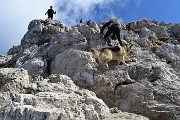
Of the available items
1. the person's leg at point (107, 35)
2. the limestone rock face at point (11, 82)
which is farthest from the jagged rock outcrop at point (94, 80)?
the person's leg at point (107, 35)

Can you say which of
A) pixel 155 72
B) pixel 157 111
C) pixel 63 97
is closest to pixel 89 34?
pixel 155 72

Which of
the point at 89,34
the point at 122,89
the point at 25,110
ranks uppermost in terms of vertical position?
the point at 89,34

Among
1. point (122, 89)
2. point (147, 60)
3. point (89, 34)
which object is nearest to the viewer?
point (122, 89)

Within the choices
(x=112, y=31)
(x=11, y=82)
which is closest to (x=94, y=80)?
(x=11, y=82)

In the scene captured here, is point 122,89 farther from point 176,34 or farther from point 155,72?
point 176,34

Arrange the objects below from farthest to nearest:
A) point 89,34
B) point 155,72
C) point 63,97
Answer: point 89,34, point 155,72, point 63,97

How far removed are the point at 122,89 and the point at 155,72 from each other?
2501mm

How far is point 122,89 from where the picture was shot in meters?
19.5

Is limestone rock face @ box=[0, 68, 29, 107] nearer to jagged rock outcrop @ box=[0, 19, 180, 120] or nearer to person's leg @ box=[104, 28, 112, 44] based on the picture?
jagged rock outcrop @ box=[0, 19, 180, 120]

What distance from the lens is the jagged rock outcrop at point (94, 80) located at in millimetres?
13630

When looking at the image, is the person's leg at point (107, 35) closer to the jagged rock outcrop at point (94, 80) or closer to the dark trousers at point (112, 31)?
the dark trousers at point (112, 31)

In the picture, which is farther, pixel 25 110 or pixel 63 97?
pixel 63 97

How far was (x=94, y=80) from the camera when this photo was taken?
20234mm

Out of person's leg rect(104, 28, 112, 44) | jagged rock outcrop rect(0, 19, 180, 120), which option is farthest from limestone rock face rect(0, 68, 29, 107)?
→ person's leg rect(104, 28, 112, 44)
